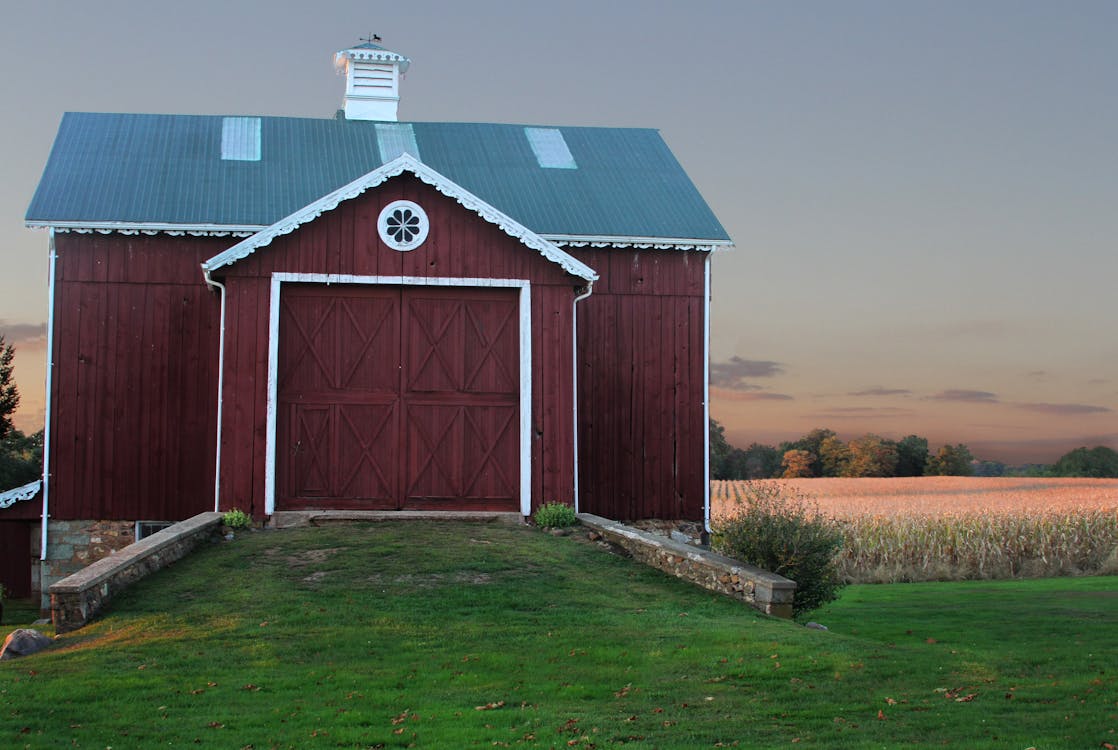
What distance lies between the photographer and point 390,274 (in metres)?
19.1

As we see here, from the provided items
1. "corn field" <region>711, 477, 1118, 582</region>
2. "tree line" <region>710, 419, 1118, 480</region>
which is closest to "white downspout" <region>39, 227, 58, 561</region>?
"corn field" <region>711, 477, 1118, 582</region>

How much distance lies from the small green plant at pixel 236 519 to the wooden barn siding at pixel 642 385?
21.3 ft

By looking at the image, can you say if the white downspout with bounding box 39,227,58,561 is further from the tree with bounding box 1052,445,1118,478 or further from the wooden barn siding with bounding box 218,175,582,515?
the tree with bounding box 1052,445,1118,478

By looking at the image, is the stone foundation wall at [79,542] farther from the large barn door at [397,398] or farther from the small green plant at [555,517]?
the small green plant at [555,517]

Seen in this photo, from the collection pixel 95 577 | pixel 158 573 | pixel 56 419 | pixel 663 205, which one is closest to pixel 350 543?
pixel 158 573

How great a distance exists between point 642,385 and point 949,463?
58.5m

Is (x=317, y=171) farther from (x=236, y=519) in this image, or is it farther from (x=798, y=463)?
(x=798, y=463)

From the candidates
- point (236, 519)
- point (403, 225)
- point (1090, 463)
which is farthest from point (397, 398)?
point (1090, 463)

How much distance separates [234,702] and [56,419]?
1268cm

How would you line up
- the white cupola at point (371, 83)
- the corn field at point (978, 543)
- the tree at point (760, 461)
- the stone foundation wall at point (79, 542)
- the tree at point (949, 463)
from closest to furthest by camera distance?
the stone foundation wall at point (79, 542)
the white cupola at point (371, 83)
the corn field at point (978, 543)
the tree at point (949, 463)
the tree at point (760, 461)

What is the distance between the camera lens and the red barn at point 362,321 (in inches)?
745

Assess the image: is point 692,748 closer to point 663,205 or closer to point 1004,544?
point 663,205

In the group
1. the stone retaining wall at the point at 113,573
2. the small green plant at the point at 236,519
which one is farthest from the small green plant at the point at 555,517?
the stone retaining wall at the point at 113,573

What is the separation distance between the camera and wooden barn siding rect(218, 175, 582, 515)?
18.6m
